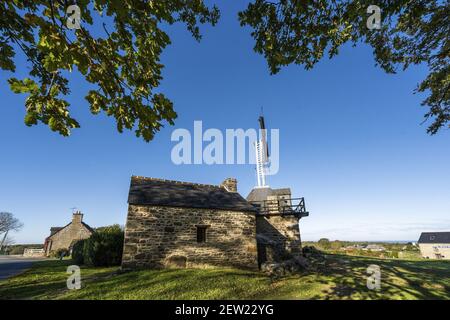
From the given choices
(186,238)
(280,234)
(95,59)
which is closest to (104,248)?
(186,238)

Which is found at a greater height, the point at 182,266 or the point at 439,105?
the point at 439,105

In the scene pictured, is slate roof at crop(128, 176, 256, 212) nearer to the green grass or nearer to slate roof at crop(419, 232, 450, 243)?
the green grass

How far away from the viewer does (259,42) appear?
176 inches

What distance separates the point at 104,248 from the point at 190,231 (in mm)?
5658

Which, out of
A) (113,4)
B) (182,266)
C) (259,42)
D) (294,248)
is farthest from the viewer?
(294,248)

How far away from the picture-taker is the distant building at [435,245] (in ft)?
133

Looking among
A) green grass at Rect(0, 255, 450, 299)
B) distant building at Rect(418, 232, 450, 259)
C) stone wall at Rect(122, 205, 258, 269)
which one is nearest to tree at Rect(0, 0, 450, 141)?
green grass at Rect(0, 255, 450, 299)

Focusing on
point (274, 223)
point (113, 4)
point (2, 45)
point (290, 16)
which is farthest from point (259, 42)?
point (274, 223)

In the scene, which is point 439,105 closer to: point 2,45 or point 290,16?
point 290,16

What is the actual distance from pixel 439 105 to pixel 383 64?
2.85 m

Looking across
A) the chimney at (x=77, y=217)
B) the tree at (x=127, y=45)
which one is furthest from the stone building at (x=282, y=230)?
the chimney at (x=77, y=217)

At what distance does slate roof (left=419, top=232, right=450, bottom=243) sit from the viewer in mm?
41475

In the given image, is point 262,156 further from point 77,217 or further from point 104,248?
point 77,217

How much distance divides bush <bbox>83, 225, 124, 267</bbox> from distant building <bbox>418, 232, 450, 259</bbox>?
53879 millimetres
